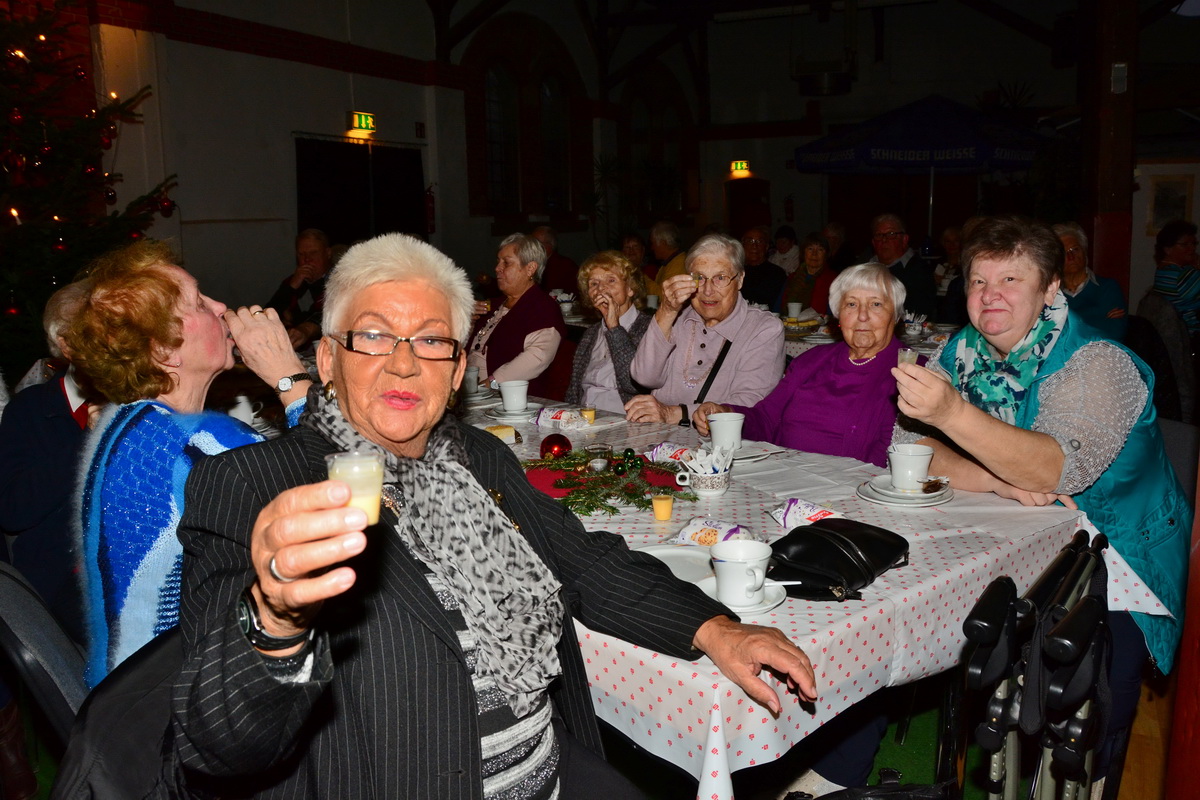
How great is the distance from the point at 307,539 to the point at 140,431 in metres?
1.04

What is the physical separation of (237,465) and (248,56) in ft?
28.4

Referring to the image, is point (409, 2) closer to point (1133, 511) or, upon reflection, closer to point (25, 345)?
point (25, 345)

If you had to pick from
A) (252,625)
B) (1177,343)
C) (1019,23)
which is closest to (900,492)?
(252,625)

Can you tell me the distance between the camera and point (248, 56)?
885 cm

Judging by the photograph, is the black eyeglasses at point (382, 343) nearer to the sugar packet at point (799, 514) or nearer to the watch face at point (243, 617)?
the watch face at point (243, 617)

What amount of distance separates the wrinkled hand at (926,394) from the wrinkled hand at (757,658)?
73cm

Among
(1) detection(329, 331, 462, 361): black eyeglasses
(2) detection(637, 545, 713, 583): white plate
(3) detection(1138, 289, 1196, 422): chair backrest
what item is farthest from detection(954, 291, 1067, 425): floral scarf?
(3) detection(1138, 289, 1196, 422): chair backrest

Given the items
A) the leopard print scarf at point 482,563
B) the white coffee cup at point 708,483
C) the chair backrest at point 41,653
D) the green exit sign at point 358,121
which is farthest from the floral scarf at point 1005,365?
the green exit sign at point 358,121

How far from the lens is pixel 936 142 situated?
27.9 ft

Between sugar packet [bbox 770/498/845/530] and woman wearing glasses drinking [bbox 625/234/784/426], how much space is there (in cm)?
148

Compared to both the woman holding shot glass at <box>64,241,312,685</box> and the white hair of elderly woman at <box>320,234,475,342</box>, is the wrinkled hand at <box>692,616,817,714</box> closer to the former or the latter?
the white hair of elderly woman at <box>320,234,475,342</box>

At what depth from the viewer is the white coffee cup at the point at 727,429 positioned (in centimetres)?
271

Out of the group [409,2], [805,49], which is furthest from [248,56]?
[805,49]

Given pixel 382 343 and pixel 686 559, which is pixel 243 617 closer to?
pixel 382 343
